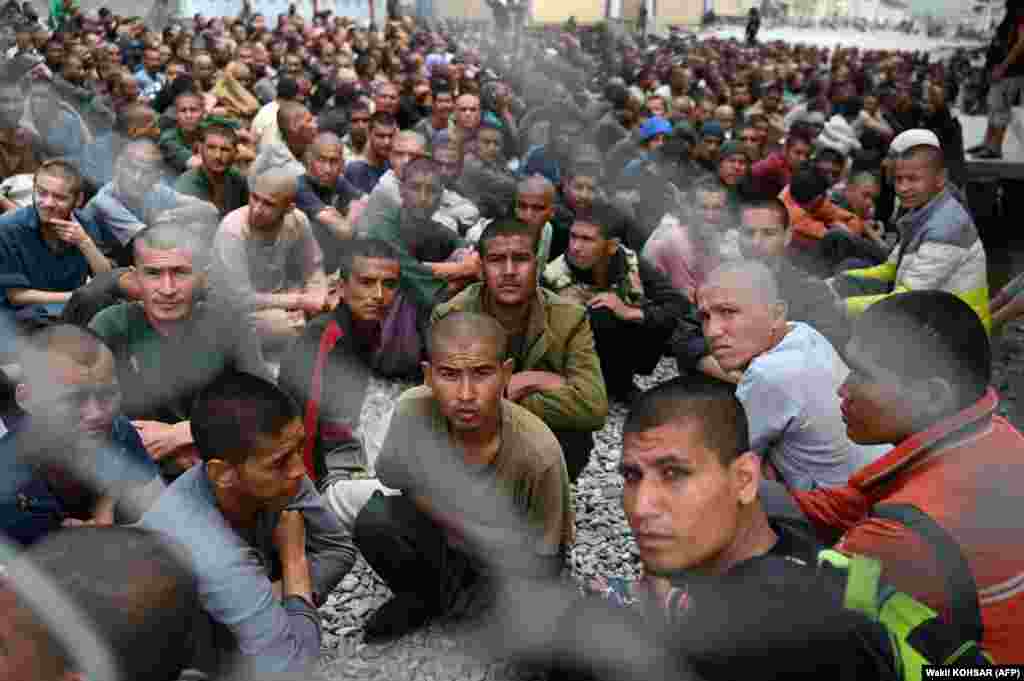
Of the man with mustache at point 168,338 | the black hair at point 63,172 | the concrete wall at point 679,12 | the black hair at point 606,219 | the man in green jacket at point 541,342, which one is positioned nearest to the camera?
the man with mustache at point 168,338

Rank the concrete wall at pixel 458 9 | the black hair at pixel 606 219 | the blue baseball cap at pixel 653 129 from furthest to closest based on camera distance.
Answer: the concrete wall at pixel 458 9
the blue baseball cap at pixel 653 129
the black hair at pixel 606 219

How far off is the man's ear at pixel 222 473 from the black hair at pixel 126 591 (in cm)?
44

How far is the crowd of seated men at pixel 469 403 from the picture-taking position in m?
1.41

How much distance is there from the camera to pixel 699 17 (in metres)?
27.5

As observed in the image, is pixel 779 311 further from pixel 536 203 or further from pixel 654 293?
pixel 536 203

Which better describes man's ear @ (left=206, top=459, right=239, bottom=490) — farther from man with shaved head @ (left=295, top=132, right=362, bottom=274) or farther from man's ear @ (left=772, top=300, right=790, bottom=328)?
man with shaved head @ (left=295, top=132, right=362, bottom=274)

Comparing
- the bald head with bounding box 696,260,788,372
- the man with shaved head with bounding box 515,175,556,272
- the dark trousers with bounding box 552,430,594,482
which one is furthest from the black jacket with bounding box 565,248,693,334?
the bald head with bounding box 696,260,788,372

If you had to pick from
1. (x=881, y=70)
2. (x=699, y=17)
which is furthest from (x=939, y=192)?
(x=699, y=17)

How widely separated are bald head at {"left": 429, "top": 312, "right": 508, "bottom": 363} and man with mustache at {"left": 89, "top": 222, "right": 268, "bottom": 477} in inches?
26.1

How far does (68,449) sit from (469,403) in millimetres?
834

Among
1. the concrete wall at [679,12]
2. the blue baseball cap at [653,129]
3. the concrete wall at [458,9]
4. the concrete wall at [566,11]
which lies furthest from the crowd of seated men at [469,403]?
the concrete wall at [679,12]

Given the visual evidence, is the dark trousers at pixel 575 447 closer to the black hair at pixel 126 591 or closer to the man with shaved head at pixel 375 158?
the black hair at pixel 126 591

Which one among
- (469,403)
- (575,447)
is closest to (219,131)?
(575,447)

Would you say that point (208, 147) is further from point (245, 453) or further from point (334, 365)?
point (245, 453)
